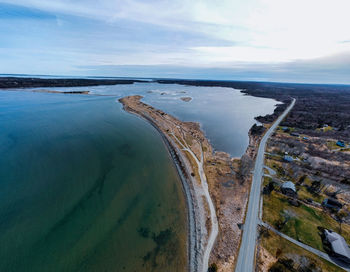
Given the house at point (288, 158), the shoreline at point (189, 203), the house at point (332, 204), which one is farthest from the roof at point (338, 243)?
the house at point (288, 158)

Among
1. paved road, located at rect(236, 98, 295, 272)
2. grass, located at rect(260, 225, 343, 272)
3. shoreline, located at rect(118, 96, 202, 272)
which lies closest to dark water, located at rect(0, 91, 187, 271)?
shoreline, located at rect(118, 96, 202, 272)

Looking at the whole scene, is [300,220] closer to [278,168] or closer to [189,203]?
[278,168]

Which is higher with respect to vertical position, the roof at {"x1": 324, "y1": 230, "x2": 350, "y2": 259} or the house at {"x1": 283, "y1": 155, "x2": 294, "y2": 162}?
the house at {"x1": 283, "y1": 155, "x2": 294, "y2": 162}

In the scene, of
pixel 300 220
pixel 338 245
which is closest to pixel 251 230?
pixel 300 220

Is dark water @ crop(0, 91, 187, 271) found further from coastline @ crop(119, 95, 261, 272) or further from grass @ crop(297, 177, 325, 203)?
grass @ crop(297, 177, 325, 203)

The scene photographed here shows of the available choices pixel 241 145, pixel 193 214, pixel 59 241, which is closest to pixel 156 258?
pixel 193 214

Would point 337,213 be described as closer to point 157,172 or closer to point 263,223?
point 263,223
